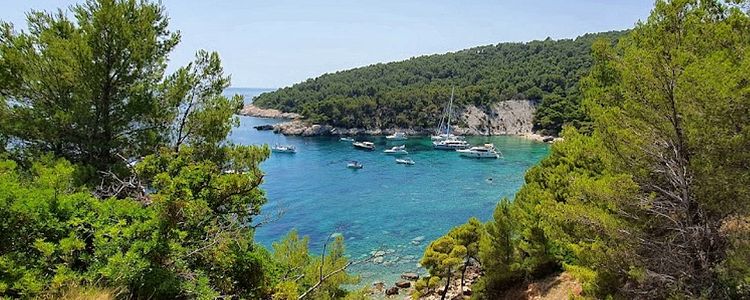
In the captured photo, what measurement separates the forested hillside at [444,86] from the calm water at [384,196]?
17855 millimetres

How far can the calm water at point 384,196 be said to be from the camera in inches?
1052

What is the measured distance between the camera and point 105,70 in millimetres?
8539

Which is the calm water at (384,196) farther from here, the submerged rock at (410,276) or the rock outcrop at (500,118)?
the rock outcrop at (500,118)

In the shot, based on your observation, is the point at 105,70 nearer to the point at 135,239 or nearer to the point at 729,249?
the point at 135,239

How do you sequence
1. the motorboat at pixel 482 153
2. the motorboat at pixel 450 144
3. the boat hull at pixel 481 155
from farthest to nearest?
1. the motorboat at pixel 450 144
2. the motorboat at pixel 482 153
3. the boat hull at pixel 481 155

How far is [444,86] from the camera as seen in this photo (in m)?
92.1

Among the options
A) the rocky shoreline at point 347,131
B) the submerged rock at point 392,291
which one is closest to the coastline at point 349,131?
the rocky shoreline at point 347,131

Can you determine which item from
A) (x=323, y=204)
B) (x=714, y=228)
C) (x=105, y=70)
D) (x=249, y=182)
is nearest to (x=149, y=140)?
(x=105, y=70)

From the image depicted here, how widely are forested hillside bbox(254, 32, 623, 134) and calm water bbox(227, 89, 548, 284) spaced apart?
58.6 ft

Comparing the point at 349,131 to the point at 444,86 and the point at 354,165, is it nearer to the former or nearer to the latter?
the point at 444,86

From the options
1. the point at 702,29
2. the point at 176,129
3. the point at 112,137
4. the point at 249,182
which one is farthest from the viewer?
the point at 176,129

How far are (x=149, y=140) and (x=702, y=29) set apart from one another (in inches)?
429

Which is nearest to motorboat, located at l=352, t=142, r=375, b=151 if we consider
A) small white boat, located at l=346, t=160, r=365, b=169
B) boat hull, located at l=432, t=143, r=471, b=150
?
boat hull, located at l=432, t=143, r=471, b=150

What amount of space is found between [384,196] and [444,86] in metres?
59.1
